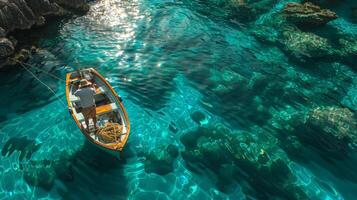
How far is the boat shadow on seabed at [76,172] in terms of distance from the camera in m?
17.5

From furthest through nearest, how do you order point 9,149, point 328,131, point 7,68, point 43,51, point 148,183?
1. point 43,51
2. point 7,68
3. point 328,131
4. point 9,149
5. point 148,183

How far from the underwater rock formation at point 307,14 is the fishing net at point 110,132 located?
21512 mm

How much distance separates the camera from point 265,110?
76.2ft

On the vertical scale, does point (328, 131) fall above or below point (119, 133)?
below

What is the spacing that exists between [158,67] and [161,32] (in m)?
5.29

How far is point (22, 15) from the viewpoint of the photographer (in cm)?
2733

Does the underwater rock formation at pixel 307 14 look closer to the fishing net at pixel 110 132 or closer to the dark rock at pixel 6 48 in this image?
the fishing net at pixel 110 132

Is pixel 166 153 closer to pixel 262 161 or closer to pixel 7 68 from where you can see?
pixel 262 161

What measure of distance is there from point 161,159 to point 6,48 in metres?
14.3

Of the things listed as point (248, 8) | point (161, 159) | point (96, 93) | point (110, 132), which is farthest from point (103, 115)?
point (248, 8)

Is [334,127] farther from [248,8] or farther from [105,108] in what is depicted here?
[248,8]

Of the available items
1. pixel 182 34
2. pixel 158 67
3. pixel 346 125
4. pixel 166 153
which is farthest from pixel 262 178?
pixel 182 34

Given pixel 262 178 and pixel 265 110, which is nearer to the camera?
pixel 262 178

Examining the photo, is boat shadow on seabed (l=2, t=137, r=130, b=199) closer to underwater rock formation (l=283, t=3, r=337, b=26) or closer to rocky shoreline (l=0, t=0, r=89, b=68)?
rocky shoreline (l=0, t=0, r=89, b=68)
